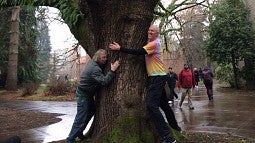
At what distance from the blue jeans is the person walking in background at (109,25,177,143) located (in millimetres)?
1079

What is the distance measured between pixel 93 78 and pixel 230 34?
18.5 metres

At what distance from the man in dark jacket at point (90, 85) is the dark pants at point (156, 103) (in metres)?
0.66

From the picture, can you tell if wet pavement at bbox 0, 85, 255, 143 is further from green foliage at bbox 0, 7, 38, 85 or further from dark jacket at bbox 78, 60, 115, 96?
green foliage at bbox 0, 7, 38, 85

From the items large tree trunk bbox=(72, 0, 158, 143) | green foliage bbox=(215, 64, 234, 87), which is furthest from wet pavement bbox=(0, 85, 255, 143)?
green foliage bbox=(215, 64, 234, 87)

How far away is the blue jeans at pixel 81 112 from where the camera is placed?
6.82 metres

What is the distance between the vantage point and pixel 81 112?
6867 mm

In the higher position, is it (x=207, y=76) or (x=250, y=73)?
(x=250, y=73)

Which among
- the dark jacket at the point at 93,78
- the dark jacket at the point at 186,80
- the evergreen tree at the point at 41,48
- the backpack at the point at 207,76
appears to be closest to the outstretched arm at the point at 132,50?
the dark jacket at the point at 93,78

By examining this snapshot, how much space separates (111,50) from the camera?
6430 millimetres

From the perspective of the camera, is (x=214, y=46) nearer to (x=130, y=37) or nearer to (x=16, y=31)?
(x=16, y=31)

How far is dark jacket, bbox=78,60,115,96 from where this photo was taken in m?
6.28

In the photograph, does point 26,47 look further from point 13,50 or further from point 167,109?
point 167,109

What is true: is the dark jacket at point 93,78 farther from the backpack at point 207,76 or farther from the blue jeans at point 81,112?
the backpack at point 207,76

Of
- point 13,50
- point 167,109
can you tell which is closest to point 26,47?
point 13,50
